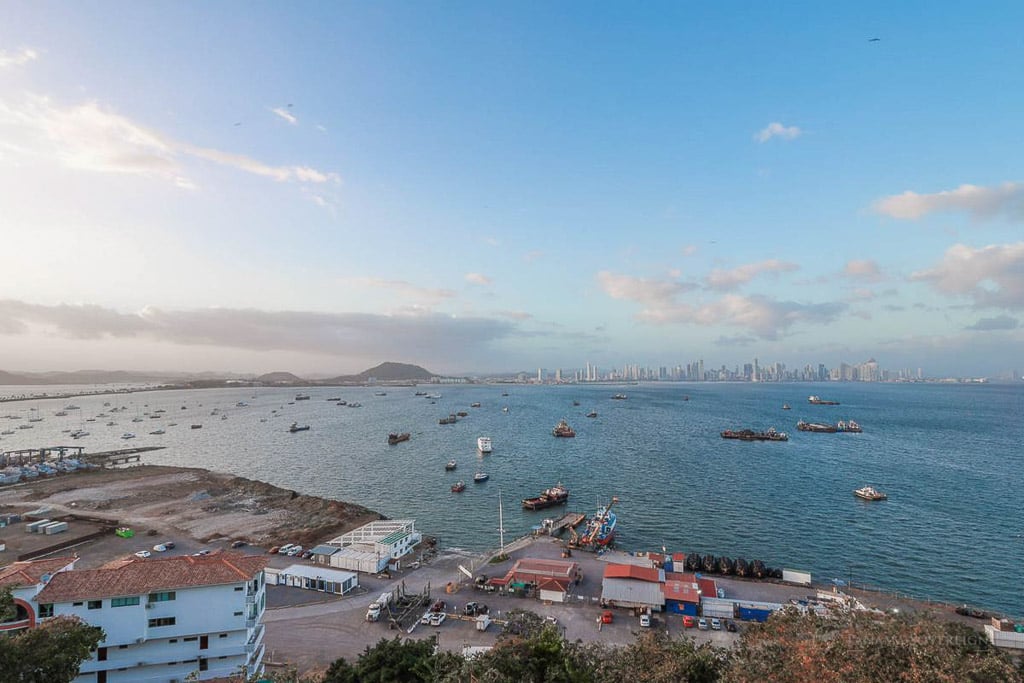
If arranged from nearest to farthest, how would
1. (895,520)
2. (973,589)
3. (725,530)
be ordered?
(973,589) < (725,530) < (895,520)

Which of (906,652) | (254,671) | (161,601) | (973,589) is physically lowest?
(973,589)

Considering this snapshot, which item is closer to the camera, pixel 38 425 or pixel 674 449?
pixel 674 449

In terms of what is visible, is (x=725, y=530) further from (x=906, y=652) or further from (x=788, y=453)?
(x=788, y=453)

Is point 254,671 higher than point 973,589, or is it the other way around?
point 254,671

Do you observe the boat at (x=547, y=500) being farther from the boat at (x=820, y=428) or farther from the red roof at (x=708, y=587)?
the boat at (x=820, y=428)

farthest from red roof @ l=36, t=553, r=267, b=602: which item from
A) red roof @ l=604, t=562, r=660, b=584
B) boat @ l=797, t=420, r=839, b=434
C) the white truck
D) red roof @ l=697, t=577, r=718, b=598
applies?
boat @ l=797, t=420, r=839, b=434

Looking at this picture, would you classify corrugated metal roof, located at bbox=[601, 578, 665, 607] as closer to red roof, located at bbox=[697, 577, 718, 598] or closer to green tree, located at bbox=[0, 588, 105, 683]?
red roof, located at bbox=[697, 577, 718, 598]

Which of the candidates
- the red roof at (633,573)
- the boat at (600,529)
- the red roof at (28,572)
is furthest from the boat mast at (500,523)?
the red roof at (28,572)

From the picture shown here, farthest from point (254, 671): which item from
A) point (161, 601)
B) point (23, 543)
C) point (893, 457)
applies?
point (893, 457)
